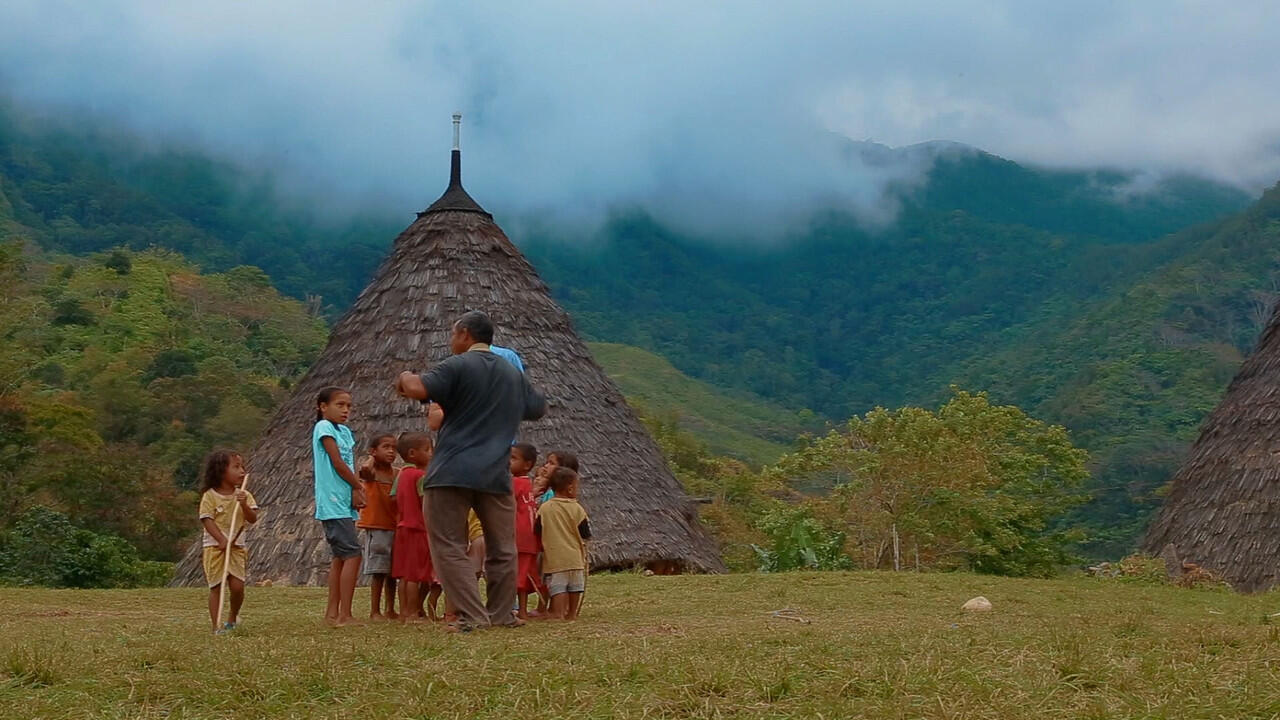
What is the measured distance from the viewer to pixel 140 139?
6297cm

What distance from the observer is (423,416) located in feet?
44.7

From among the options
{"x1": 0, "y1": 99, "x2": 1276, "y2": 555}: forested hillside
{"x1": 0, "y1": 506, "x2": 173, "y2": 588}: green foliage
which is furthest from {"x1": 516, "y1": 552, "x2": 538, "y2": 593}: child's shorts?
{"x1": 0, "y1": 99, "x2": 1276, "y2": 555}: forested hillside

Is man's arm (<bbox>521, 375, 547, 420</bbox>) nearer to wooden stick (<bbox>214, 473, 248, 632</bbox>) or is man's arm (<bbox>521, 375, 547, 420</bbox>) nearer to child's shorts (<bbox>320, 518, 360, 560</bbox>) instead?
child's shorts (<bbox>320, 518, 360, 560</bbox>)

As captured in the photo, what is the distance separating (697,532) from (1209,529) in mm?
5100

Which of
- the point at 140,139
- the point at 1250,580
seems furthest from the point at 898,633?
the point at 140,139

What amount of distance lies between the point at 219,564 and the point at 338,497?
2.05ft

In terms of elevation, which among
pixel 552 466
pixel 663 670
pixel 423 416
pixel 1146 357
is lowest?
pixel 663 670

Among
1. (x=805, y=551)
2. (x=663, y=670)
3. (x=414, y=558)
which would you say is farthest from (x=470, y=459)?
(x=805, y=551)

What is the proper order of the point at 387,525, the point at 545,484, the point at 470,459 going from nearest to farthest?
the point at 470,459 < the point at 387,525 < the point at 545,484

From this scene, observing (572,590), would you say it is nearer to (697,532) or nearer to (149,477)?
(697,532)

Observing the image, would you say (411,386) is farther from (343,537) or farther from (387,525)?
(387,525)

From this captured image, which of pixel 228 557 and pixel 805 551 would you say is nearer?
pixel 228 557

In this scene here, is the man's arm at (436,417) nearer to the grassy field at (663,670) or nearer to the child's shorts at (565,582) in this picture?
the grassy field at (663,670)

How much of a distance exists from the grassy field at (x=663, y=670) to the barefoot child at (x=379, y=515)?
70cm
